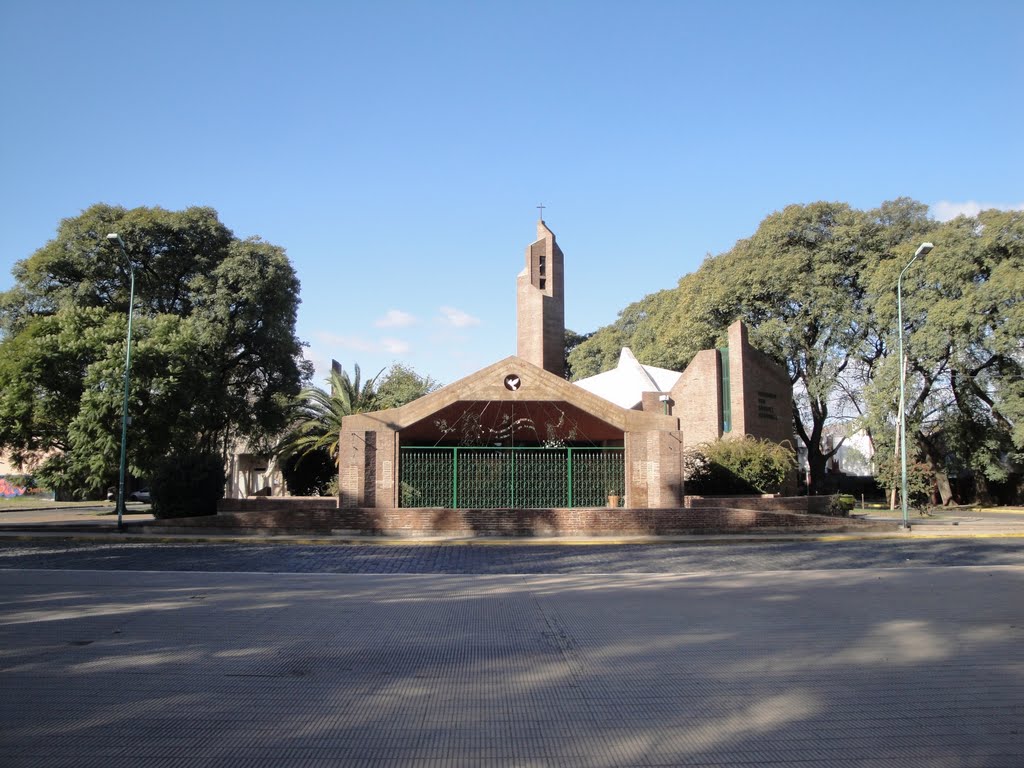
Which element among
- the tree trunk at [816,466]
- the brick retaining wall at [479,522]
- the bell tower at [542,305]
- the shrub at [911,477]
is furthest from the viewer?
the tree trunk at [816,466]

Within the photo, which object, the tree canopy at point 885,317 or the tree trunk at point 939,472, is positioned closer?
the tree canopy at point 885,317

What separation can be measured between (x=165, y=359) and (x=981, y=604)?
25.5 meters

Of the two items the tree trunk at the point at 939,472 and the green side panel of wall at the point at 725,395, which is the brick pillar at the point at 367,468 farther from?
the tree trunk at the point at 939,472

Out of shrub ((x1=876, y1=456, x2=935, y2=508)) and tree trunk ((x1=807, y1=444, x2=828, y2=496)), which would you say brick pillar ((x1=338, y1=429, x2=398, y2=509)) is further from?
tree trunk ((x1=807, y1=444, x2=828, y2=496))

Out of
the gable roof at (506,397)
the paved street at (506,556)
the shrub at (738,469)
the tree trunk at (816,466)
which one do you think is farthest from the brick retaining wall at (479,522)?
the tree trunk at (816,466)

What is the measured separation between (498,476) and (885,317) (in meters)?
24.4

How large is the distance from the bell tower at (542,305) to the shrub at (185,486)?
1643cm

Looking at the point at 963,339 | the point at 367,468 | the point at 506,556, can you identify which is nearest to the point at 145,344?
the point at 367,468

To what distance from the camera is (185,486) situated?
24.4 metres

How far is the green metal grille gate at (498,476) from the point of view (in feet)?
75.0

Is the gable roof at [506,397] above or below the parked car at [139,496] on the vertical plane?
above

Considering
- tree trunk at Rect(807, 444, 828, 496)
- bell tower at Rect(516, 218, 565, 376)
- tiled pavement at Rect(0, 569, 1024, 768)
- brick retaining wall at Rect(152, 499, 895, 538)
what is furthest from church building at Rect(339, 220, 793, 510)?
tree trunk at Rect(807, 444, 828, 496)

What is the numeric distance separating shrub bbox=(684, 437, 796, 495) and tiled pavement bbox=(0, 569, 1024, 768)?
47.7 ft

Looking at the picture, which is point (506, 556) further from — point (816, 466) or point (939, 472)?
point (939, 472)
